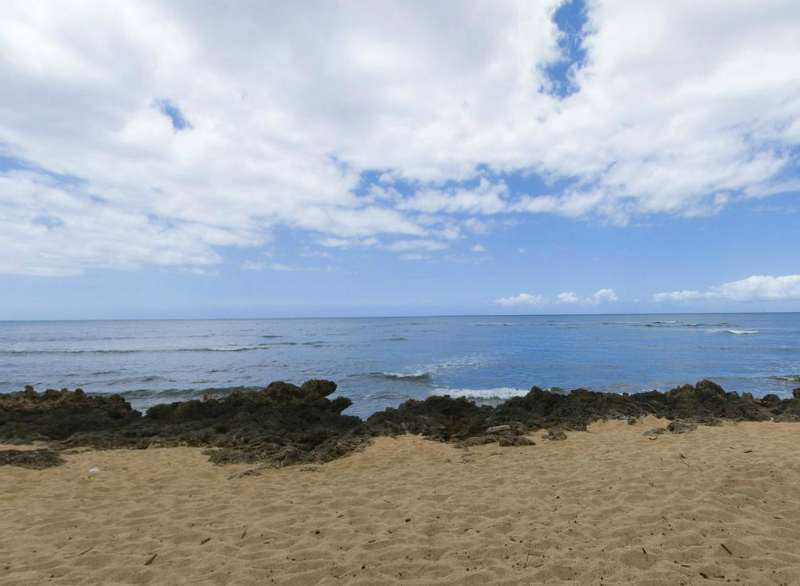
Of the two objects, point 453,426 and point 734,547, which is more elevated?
point 734,547

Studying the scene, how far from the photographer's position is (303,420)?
37.8 ft

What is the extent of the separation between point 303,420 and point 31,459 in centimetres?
558

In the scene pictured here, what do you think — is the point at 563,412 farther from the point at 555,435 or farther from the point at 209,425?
the point at 209,425

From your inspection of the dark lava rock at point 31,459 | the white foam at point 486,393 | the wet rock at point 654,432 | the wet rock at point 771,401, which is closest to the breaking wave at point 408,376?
the white foam at point 486,393

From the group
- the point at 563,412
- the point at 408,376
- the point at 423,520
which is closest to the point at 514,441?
the point at 563,412

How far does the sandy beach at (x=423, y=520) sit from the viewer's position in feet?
12.7

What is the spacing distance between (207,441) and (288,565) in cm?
678

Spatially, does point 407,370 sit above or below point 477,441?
below

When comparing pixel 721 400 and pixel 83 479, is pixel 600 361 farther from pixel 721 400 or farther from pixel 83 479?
pixel 83 479

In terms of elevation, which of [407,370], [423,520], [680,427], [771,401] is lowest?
[407,370]

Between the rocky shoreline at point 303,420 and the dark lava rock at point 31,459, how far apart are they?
0.02m

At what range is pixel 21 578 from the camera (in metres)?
3.91

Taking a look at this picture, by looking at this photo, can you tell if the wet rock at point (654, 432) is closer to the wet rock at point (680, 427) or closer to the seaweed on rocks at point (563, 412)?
the wet rock at point (680, 427)

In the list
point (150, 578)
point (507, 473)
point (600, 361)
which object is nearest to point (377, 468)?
point (507, 473)
